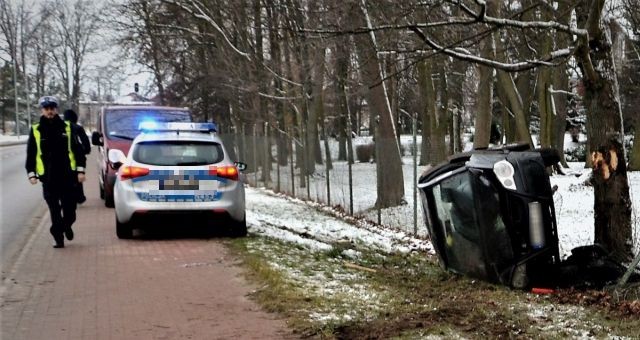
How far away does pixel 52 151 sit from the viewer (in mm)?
8828

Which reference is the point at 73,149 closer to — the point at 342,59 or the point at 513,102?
the point at 342,59

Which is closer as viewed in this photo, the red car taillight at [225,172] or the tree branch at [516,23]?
the tree branch at [516,23]

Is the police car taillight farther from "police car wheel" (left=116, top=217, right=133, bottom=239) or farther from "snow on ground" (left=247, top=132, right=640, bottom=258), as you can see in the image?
"snow on ground" (left=247, top=132, right=640, bottom=258)

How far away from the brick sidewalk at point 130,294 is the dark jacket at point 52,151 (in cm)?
98

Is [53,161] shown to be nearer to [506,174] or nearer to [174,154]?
[174,154]

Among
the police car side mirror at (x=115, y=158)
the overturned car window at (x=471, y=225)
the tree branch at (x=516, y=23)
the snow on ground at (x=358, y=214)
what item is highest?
the tree branch at (x=516, y=23)

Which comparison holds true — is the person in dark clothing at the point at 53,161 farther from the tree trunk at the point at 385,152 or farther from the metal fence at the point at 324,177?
the tree trunk at the point at 385,152

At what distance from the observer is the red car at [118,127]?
14.8 metres

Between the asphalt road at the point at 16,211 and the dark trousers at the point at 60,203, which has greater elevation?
the dark trousers at the point at 60,203

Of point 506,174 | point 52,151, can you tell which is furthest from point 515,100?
point 506,174

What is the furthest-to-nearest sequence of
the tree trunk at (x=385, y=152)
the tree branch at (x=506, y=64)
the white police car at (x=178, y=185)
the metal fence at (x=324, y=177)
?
the tree trunk at (x=385, y=152) < the metal fence at (x=324, y=177) < the white police car at (x=178, y=185) < the tree branch at (x=506, y=64)

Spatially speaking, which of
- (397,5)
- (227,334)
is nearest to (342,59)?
(397,5)

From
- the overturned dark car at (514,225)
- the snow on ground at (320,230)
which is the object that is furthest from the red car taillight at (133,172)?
the overturned dark car at (514,225)

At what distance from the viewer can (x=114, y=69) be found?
33.3 metres
